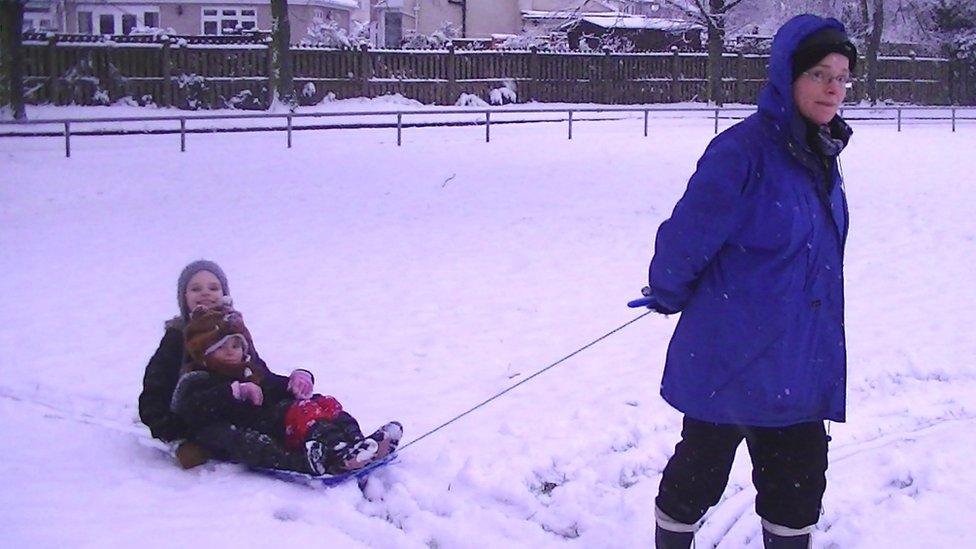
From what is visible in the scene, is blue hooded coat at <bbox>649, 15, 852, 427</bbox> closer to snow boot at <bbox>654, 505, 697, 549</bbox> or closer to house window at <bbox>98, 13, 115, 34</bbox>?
snow boot at <bbox>654, 505, 697, 549</bbox>

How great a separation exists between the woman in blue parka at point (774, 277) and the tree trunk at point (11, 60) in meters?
21.1

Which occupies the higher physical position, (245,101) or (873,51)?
(873,51)

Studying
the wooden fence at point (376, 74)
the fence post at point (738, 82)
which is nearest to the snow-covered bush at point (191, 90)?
the wooden fence at point (376, 74)

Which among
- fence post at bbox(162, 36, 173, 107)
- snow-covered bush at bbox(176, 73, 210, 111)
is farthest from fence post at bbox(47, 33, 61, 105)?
snow-covered bush at bbox(176, 73, 210, 111)

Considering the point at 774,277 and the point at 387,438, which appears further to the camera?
the point at 387,438

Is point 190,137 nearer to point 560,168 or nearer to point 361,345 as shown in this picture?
point 560,168

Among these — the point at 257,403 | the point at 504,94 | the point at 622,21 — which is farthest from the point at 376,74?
the point at 257,403

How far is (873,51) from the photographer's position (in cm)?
3816

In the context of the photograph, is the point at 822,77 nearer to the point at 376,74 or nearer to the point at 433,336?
the point at 433,336

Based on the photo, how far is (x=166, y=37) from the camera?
1112 inches

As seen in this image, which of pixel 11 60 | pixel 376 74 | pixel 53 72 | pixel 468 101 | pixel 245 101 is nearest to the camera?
pixel 11 60

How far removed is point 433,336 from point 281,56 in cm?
1906

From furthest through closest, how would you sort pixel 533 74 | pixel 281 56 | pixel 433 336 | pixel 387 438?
1. pixel 533 74
2. pixel 281 56
3. pixel 433 336
4. pixel 387 438

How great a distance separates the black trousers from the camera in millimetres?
3775
